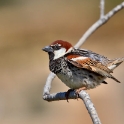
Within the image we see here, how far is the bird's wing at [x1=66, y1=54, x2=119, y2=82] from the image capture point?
3709 mm

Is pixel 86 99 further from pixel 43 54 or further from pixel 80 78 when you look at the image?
pixel 43 54

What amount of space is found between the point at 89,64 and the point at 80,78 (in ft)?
0.50

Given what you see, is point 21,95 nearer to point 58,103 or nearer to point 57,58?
point 58,103

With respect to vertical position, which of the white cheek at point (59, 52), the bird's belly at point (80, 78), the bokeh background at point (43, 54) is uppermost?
the bokeh background at point (43, 54)

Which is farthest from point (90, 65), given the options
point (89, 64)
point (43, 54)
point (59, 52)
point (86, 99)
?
point (43, 54)

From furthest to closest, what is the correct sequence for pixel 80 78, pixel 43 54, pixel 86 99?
pixel 43 54 → pixel 80 78 → pixel 86 99

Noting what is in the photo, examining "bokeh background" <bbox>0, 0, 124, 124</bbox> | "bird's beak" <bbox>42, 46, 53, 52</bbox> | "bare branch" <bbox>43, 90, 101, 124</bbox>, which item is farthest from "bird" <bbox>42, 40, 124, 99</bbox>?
"bokeh background" <bbox>0, 0, 124, 124</bbox>

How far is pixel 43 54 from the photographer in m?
10.4

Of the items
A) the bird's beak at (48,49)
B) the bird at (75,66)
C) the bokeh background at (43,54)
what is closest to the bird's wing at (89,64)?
the bird at (75,66)

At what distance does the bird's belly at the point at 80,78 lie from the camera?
366 cm

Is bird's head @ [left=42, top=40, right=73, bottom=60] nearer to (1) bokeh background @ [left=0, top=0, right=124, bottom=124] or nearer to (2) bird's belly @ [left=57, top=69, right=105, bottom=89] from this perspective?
(2) bird's belly @ [left=57, top=69, right=105, bottom=89]

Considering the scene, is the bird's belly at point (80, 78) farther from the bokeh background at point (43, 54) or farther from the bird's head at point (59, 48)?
the bokeh background at point (43, 54)

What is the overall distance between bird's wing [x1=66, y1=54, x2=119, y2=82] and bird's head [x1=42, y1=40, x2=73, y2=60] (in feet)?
0.18

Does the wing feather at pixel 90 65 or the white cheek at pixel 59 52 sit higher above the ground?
the white cheek at pixel 59 52
